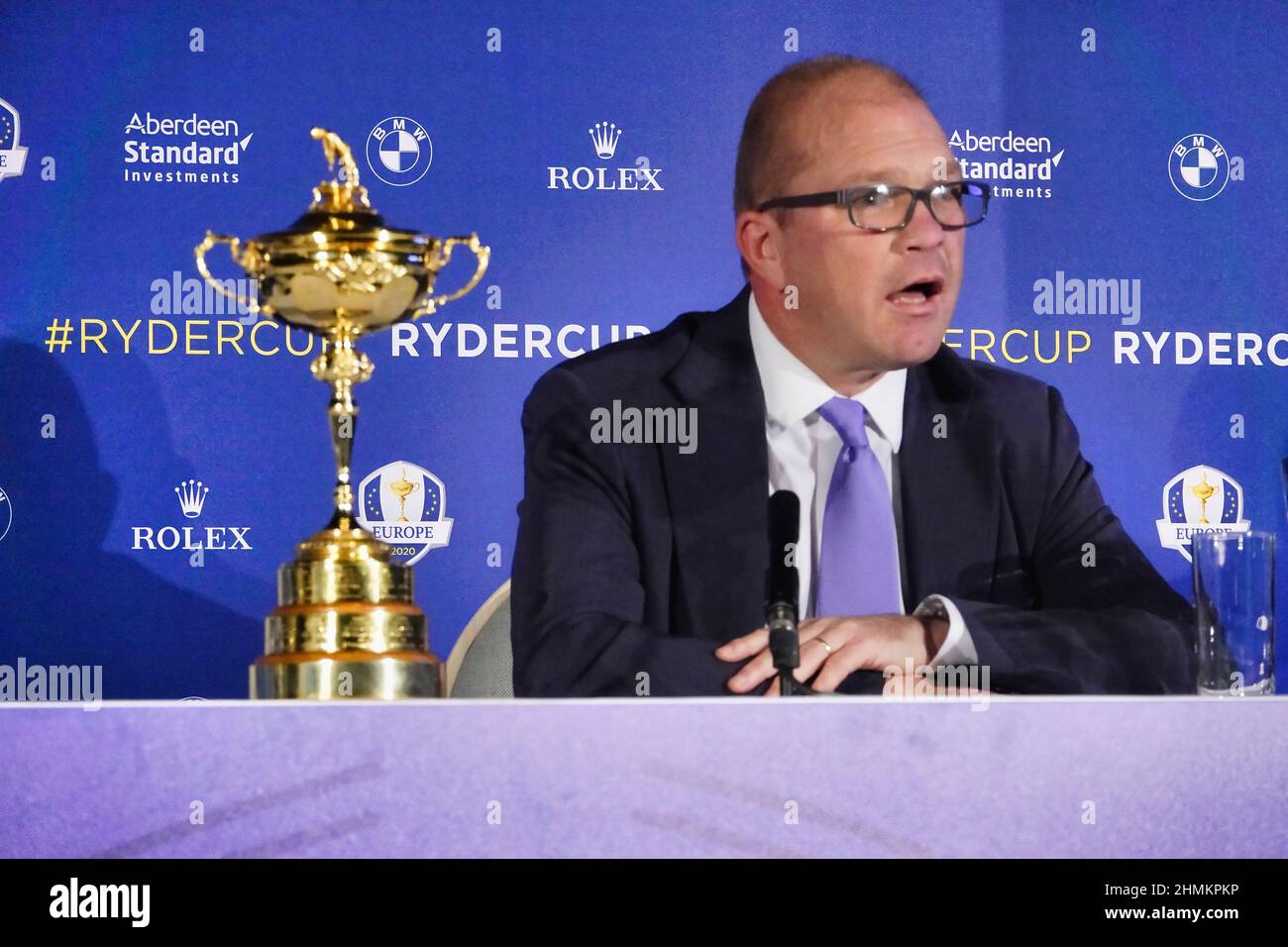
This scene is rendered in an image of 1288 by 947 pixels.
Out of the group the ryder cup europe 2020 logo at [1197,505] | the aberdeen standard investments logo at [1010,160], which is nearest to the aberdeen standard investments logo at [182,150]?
the aberdeen standard investments logo at [1010,160]

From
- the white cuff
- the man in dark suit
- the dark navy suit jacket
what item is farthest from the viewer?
the man in dark suit

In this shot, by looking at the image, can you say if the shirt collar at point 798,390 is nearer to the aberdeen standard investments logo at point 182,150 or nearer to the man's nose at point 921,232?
the man's nose at point 921,232

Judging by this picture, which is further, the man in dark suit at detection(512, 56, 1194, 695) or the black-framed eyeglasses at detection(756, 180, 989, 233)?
the black-framed eyeglasses at detection(756, 180, 989, 233)

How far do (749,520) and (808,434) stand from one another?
237mm

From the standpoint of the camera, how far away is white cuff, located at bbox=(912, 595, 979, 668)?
2.78m

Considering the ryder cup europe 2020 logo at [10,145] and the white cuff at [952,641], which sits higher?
the ryder cup europe 2020 logo at [10,145]

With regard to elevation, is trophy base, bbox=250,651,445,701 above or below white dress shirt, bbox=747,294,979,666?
below

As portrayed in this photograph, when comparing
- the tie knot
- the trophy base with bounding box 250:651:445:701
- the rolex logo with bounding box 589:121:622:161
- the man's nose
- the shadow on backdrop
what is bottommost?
the trophy base with bounding box 250:651:445:701

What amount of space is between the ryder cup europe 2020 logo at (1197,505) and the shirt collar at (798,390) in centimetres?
74

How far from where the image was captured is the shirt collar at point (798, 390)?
365 centimetres

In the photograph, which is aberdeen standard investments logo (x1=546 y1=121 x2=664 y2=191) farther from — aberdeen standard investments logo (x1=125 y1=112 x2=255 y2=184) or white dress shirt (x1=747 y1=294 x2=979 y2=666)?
aberdeen standard investments logo (x1=125 y1=112 x2=255 y2=184)

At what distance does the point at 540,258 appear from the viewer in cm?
393

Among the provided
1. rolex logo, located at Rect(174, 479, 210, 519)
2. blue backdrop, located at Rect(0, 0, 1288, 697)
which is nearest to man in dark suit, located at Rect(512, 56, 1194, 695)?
blue backdrop, located at Rect(0, 0, 1288, 697)

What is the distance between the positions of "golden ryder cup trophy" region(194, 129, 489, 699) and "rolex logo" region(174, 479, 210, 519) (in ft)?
4.60
